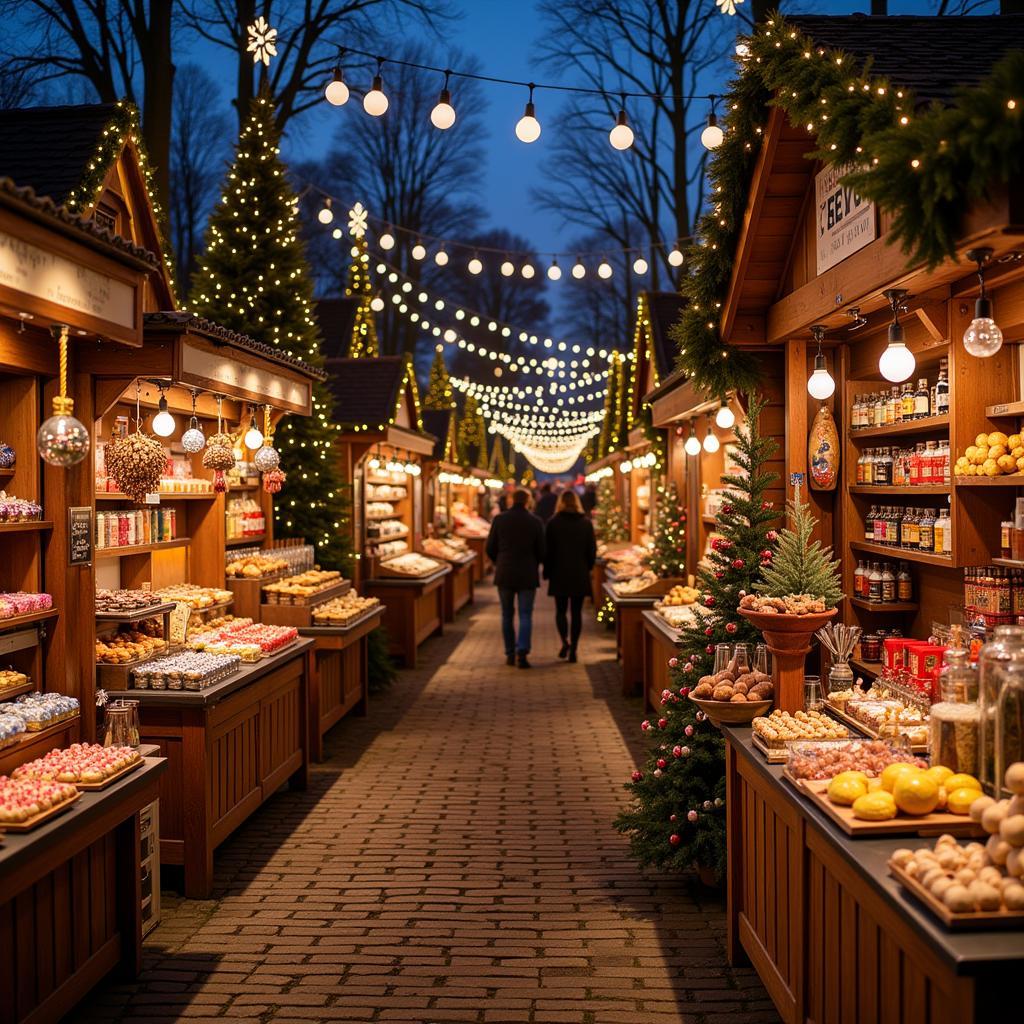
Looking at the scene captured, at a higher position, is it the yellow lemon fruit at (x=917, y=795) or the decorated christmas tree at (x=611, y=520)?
the decorated christmas tree at (x=611, y=520)

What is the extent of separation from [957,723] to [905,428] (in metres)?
2.37

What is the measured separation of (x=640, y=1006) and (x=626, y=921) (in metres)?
0.92

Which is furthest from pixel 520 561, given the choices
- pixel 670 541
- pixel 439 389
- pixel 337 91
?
pixel 439 389

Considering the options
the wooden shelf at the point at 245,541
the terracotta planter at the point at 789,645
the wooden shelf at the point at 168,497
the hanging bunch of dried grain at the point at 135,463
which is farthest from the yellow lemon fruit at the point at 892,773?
the wooden shelf at the point at 245,541

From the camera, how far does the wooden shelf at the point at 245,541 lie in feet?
28.5

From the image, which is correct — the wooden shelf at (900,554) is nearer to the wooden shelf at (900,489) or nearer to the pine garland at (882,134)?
the wooden shelf at (900,489)

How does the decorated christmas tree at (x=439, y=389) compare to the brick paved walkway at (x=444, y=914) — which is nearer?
the brick paved walkway at (x=444, y=914)

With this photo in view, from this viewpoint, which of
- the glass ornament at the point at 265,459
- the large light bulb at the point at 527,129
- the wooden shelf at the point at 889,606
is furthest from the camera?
the large light bulb at the point at 527,129

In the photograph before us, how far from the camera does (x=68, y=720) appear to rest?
493 cm

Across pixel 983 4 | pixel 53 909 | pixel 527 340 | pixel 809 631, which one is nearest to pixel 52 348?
pixel 53 909

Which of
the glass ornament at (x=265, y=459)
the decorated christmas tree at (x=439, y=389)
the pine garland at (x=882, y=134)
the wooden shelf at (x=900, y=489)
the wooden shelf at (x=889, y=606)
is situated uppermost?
the decorated christmas tree at (x=439, y=389)

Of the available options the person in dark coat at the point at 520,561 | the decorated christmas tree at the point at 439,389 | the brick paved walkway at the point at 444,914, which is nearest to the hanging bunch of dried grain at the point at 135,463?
the brick paved walkway at the point at 444,914

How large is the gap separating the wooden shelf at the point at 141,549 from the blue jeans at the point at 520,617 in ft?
18.6

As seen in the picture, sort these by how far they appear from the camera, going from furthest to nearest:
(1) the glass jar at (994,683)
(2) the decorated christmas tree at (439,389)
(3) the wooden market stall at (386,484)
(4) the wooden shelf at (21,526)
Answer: (2) the decorated christmas tree at (439,389) → (3) the wooden market stall at (386,484) → (4) the wooden shelf at (21,526) → (1) the glass jar at (994,683)
